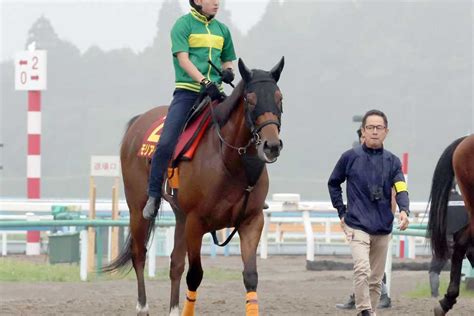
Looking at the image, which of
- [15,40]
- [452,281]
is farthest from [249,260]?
[15,40]

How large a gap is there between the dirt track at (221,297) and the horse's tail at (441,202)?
23.2 inches

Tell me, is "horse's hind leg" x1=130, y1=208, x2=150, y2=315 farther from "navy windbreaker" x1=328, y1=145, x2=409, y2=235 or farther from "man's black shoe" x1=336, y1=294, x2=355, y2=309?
"man's black shoe" x1=336, y1=294, x2=355, y2=309

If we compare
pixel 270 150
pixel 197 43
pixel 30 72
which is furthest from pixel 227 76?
pixel 30 72

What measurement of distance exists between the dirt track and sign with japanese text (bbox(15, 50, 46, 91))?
751 centimetres

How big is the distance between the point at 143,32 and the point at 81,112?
537 cm

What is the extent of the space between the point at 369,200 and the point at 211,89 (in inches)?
51.3

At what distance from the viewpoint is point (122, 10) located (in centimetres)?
5594

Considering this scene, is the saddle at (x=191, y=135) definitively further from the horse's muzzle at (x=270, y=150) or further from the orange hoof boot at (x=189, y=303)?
the horse's muzzle at (x=270, y=150)

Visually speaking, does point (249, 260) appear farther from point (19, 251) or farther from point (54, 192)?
point (54, 192)

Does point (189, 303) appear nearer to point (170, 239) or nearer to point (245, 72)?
point (245, 72)

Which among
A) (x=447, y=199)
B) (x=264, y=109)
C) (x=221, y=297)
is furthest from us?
(x=221, y=297)

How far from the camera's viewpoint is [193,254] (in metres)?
7.79

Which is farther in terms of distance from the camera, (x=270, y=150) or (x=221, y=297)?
(x=221, y=297)

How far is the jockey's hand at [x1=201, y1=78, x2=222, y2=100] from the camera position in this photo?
25.5 feet
